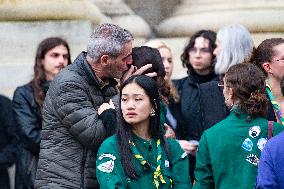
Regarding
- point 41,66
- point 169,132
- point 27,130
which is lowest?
point 27,130

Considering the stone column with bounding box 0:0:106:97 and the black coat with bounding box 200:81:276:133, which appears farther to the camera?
the stone column with bounding box 0:0:106:97

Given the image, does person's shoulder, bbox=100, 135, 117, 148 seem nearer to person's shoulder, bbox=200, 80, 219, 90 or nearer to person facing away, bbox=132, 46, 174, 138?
person facing away, bbox=132, 46, 174, 138

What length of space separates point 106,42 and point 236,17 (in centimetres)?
337

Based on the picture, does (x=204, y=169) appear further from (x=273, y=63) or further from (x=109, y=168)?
(x=273, y=63)

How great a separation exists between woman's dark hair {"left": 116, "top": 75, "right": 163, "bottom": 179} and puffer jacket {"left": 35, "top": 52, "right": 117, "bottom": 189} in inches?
6.3

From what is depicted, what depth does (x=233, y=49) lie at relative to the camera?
8117 mm

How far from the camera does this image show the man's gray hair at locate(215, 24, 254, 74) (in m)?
8.08

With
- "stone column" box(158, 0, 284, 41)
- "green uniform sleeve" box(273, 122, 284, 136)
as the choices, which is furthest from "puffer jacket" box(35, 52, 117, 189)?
"stone column" box(158, 0, 284, 41)

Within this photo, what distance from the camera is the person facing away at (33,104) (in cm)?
873

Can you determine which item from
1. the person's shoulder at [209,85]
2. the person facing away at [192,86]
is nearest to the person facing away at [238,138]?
the person's shoulder at [209,85]

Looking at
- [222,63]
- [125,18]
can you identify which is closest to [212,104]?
[222,63]

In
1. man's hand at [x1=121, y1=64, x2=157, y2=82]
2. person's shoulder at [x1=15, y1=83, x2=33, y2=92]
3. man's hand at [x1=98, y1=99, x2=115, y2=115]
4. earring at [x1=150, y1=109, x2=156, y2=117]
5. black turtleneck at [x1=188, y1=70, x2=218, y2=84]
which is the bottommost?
person's shoulder at [x1=15, y1=83, x2=33, y2=92]

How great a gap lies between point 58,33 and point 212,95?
2.32m

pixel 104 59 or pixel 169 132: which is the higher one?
pixel 104 59
